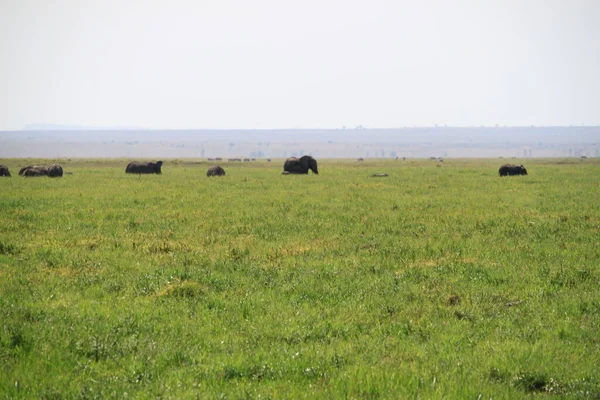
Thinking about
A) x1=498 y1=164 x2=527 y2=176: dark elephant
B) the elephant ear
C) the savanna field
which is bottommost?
the savanna field

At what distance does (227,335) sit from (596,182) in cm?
3709

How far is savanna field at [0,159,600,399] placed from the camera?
26.0 ft

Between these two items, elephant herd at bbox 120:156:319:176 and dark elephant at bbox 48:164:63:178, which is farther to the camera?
elephant herd at bbox 120:156:319:176

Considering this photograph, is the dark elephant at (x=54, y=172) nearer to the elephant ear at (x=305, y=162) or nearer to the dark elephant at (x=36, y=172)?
the dark elephant at (x=36, y=172)


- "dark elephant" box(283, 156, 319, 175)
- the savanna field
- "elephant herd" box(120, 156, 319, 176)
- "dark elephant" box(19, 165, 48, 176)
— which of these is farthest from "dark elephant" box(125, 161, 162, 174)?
the savanna field

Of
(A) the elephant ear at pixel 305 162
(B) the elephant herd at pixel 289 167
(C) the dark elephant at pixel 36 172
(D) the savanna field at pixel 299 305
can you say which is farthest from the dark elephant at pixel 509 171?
(C) the dark elephant at pixel 36 172

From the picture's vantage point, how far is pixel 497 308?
1115cm

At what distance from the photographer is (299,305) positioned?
36.9ft

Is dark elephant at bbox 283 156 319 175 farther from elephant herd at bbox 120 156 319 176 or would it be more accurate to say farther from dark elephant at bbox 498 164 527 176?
dark elephant at bbox 498 164 527 176

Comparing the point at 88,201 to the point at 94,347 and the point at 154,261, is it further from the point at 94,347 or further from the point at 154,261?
the point at 94,347

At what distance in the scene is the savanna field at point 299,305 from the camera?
26.0 ft

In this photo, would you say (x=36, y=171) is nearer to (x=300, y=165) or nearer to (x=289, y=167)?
(x=289, y=167)

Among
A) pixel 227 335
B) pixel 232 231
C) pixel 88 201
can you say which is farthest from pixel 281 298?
pixel 88 201

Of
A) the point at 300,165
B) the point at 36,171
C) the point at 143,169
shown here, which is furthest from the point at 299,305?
the point at 143,169
